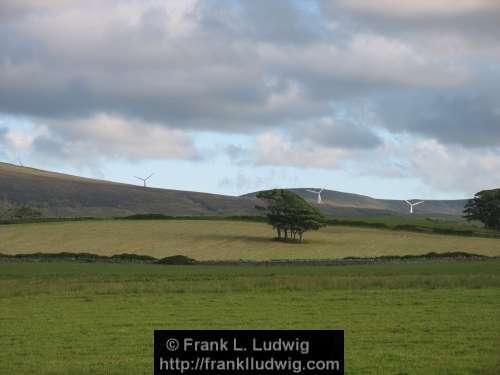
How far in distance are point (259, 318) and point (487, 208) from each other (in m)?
155

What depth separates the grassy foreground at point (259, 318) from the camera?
73.5 feet

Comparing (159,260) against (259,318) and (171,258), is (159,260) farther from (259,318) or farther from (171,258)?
(259,318)

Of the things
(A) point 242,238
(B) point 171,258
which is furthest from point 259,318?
(A) point 242,238

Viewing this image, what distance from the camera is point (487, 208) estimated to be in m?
177

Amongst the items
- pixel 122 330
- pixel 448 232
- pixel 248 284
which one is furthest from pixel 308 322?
pixel 448 232

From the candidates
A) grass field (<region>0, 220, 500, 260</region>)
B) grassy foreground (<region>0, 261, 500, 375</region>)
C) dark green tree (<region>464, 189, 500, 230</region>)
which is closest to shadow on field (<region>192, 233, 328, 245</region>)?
grass field (<region>0, 220, 500, 260</region>)

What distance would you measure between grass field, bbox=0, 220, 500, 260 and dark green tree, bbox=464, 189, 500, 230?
40501 millimetres

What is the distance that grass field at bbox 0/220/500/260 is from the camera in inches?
4355

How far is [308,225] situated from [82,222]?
42.5m

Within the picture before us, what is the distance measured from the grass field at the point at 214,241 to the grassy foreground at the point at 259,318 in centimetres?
5609

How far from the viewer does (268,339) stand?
15672mm

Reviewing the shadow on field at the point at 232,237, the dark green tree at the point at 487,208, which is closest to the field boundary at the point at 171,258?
the shadow on field at the point at 232,237

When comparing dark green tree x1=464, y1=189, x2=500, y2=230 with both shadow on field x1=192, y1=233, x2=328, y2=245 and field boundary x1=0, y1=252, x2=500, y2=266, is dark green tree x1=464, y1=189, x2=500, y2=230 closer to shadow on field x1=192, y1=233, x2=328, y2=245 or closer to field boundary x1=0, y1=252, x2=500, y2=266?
shadow on field x1=192, y1=233, x2=328, y2=245

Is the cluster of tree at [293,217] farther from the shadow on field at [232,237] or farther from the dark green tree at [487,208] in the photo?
the dark green tree at [487,208]
